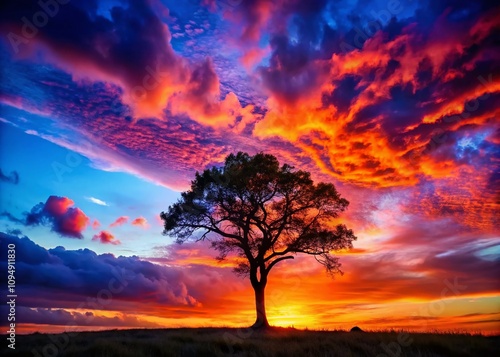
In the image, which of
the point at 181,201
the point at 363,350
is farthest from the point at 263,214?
the point at 363,350

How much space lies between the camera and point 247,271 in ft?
103

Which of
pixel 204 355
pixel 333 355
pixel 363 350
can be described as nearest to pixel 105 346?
pixel 204 355

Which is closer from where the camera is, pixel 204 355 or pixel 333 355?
pixel 333 355

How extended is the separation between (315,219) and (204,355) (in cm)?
1963

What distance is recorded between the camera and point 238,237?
3033cm

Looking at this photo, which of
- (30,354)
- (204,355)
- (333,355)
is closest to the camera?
(333,355)

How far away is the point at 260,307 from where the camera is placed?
1130 inches

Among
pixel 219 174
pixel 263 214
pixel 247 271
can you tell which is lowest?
pixel 247 271

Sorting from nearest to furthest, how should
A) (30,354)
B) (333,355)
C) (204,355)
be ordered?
1. (333,355)
2. (204,355)
3. (30,354)

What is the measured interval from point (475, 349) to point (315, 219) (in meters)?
17.8

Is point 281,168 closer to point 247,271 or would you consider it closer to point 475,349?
point 247,271

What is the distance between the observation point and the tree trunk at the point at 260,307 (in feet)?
90.2

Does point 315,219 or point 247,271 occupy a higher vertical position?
point 315,219

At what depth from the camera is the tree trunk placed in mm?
27500
